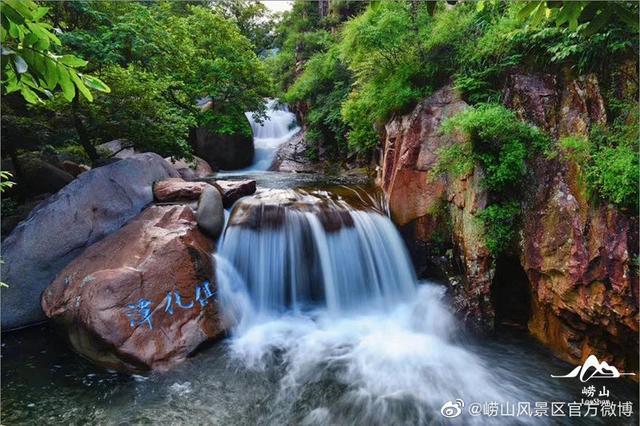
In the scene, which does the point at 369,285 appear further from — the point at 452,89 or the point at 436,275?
the point at 452,89

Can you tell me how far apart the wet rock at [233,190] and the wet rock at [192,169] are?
2.99m

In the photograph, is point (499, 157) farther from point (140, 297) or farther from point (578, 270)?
point (140, 297)

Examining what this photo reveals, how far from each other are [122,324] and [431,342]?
170 inches

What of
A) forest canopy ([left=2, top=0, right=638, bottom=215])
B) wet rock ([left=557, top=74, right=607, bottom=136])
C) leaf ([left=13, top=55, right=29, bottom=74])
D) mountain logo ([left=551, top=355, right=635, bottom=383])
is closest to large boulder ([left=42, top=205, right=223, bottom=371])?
forest canopy ([left=2, top=0, right=638, bottom=215])

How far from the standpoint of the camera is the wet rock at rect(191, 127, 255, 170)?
570 inches

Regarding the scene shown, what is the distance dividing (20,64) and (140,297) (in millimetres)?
4457

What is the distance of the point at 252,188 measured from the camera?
777cm

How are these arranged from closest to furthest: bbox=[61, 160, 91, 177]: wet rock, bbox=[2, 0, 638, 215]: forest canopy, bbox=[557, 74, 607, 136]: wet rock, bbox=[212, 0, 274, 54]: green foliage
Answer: bbox=[2, 0, 638, 215]: forest canopy
bbox=[557, 74, 607, 136]: wet rock
bbox=[61, 160, 91, 177]: wet rock
bbox=[212, 0, 274, 54]: green foliage

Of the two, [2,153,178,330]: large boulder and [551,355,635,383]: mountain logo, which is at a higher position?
[2,153,178,330]: large boulder

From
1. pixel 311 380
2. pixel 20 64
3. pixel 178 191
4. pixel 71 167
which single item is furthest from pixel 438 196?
pixel 71 167

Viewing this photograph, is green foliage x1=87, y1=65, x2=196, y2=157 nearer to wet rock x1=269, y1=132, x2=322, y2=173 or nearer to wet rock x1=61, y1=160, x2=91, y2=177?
wet rock x1=61, y1=160, x2=91, y2=177

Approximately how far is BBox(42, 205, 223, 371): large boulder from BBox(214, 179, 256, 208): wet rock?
47.9 inches

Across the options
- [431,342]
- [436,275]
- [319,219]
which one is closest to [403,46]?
[319,219]

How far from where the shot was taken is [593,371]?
4379 mm
